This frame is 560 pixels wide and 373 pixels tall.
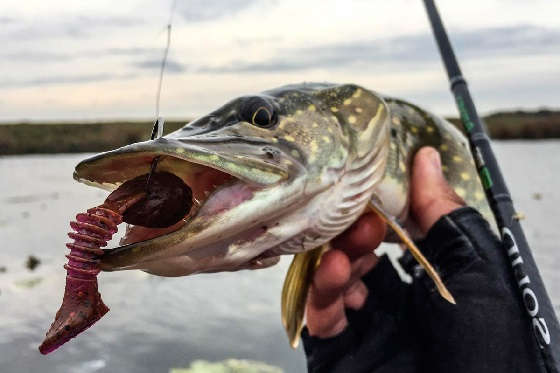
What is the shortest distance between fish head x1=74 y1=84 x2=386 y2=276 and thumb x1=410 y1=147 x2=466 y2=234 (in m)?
0.48

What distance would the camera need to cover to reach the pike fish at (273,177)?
1.46 metres

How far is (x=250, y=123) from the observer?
1814mm

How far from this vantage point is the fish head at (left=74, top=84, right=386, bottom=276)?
4.71 feet

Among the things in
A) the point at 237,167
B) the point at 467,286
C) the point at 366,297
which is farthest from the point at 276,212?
the point at 366,297

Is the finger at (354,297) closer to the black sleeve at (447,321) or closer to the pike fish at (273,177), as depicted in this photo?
the black sleeve at (447,321)

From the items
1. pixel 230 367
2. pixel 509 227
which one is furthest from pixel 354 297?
pixel 230 367

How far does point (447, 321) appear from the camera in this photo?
225cm

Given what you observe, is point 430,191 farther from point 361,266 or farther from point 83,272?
point 83,272

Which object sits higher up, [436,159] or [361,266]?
[436,159]

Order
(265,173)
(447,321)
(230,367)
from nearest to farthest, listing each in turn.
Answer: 1. (265,173)
2. (447,321)
3. (230,367)

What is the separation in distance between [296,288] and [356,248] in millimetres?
290

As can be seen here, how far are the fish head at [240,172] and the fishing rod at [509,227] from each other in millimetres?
629

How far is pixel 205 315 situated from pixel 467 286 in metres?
3.83

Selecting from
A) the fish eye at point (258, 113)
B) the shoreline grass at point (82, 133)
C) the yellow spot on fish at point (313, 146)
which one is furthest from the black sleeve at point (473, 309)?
the shoreline grass at point (82, 133)
